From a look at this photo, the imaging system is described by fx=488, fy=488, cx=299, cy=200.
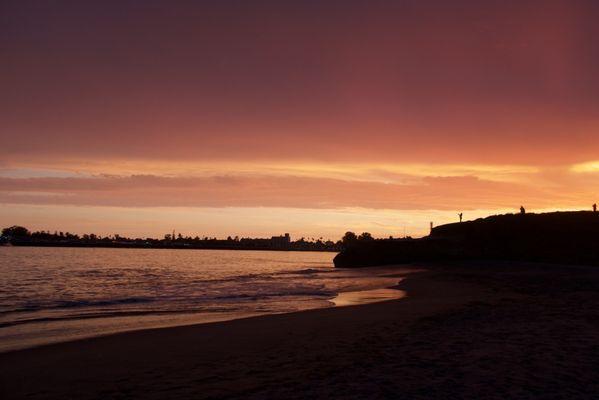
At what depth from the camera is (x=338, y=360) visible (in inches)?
377

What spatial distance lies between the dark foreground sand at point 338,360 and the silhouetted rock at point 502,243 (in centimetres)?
4294

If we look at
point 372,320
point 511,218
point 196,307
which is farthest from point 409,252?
point 372,320

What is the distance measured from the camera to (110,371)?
9.52 m

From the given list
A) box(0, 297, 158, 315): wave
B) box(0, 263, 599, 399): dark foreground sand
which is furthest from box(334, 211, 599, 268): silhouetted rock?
box(0, 297, 158, 315): wave

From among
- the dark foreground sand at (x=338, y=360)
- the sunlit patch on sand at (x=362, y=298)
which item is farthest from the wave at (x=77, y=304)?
the dark foreground sand at (x=338, y=360)

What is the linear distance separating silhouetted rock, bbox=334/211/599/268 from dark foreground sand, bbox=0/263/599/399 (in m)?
42.9

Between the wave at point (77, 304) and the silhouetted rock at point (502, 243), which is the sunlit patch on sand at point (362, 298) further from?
the silhouetted rock at point (502, 243)

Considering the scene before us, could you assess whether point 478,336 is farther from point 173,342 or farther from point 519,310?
point 173,342

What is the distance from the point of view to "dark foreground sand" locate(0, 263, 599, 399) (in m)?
7.54

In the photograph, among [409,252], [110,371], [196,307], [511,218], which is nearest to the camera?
[110,371]

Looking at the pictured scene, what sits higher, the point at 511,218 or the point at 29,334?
the point at 511,218

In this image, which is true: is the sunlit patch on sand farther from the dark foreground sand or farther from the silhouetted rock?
the silhouetted rock

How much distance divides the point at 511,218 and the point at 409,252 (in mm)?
13758

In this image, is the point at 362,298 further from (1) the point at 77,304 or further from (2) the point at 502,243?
(2) the point at 502,243
